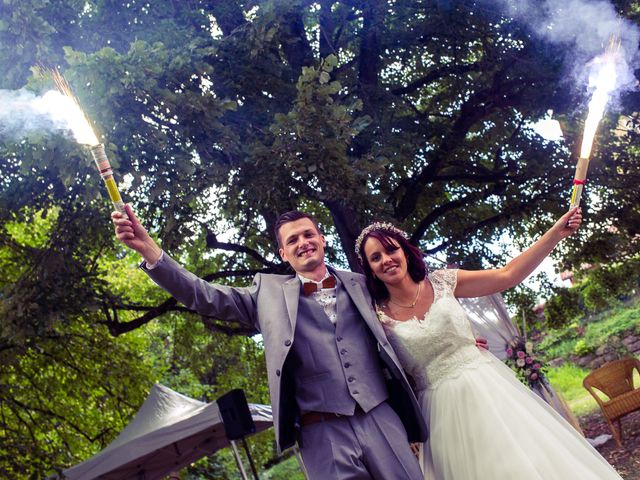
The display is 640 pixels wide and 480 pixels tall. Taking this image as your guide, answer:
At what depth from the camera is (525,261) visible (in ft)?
12.5

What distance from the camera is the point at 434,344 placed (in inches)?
149

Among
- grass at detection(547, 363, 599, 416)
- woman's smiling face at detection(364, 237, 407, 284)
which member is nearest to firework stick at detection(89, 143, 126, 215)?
woman's smiling face at detection(364, 237, 407, 284)

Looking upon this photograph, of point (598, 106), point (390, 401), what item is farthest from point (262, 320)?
point (598, 106)

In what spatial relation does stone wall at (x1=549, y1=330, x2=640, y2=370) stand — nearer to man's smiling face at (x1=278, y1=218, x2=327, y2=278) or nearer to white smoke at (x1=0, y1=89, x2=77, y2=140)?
white smoke at (x1=0, y1=89, x2=77, y2=140)

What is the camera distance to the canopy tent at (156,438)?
378 inches

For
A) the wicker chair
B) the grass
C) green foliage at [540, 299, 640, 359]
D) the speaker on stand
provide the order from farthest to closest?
green foliage at [540, 299, 640, 359] < the grass < the wicker chair < the speaker on stand

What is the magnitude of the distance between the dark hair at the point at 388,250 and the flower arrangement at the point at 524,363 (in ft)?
19.8

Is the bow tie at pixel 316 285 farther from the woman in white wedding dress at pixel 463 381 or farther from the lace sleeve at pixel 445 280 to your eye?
the lace sleeve at pixel 445 280

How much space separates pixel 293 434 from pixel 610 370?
8.06m

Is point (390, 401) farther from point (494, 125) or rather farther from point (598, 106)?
point (494, 125)

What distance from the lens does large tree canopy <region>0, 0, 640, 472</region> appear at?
23.5 feet

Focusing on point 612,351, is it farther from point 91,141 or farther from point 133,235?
point 91,141

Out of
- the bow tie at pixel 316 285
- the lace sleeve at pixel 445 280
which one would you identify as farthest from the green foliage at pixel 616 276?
the bow tie at pixel 316 285

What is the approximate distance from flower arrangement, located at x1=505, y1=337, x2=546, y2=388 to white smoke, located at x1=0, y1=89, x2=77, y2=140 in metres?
6.12
